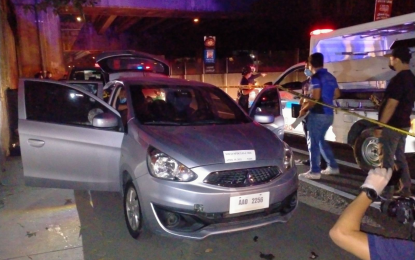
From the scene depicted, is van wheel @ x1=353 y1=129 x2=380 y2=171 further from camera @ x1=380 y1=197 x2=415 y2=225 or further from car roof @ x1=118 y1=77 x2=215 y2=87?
camera @ x1=380 y1=197 x2=415 y2=225

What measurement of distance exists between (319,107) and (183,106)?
2.15m

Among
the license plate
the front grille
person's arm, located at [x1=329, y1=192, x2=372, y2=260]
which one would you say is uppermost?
person's arm, located at [x1=329, y1=192, x2=372, y2=260]

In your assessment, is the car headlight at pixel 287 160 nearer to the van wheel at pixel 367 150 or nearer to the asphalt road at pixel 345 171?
the asphalt road at pixel 345 171

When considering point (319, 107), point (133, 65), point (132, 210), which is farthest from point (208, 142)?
point (133, 65)

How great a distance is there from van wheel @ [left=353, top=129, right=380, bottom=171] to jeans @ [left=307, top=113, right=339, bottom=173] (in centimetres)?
50

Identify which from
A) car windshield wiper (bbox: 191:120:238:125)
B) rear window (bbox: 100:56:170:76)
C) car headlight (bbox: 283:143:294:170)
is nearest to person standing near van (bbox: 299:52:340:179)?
car windshield wiper (bbox: 191:120:238:125)

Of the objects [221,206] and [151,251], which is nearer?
[221,206]

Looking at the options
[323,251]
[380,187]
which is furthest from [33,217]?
[380,187]

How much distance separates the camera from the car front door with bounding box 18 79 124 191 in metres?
4.34

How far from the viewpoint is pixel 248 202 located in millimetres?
3500

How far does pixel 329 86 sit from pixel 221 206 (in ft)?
10.3

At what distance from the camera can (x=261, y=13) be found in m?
16.6

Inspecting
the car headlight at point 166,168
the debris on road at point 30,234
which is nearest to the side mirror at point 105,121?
the car headlight at point 166,168

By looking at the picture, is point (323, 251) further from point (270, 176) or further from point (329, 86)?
point (329, 86)
